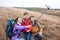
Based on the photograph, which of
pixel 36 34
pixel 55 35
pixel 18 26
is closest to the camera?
pixel 18 26

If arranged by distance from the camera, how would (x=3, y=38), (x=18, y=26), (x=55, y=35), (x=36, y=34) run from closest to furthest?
1. (x=18, y=26)
2. (x=36, y=34)
3. (x=3, y=38)
4. (x=55, y=35)

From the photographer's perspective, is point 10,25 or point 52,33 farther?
point 52,33

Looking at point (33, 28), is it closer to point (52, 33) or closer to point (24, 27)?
point (24, 27)

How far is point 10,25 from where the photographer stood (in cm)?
746

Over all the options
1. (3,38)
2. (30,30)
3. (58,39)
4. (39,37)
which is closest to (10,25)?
(30,30)

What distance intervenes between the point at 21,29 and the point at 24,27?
4.8 inches

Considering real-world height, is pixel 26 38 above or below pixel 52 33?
above

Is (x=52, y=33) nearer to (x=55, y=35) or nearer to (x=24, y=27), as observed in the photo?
(x=55, y=35)

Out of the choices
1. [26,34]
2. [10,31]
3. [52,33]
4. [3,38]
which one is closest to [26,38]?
[26,34]

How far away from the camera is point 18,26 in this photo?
7.28m

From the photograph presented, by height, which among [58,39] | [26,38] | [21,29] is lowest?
[58,39]

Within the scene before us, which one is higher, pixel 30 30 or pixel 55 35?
pixel 30 30

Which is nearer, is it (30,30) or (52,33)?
(30,30)

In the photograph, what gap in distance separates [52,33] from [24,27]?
7473 millimetres
